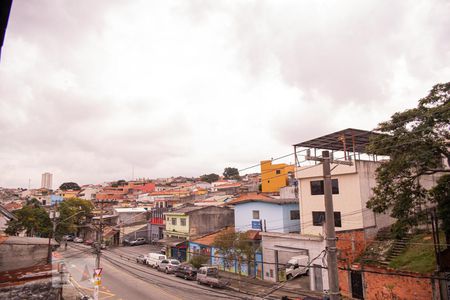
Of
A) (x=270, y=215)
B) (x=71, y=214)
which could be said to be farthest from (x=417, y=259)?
(x=71, y=214)

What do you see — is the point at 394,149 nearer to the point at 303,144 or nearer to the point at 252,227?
the point at 303,144

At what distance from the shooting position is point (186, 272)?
114ft

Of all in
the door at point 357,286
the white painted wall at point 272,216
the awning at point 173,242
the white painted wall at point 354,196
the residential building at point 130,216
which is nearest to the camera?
the door at point 357,286

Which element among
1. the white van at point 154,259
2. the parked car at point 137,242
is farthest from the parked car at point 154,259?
the parked car at point 137,242

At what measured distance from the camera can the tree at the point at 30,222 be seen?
5122 centimetres

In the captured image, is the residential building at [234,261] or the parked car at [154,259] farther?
the parked car at [154,259]

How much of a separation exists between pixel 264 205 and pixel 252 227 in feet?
10.8

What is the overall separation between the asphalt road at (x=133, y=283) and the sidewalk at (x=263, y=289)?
3.92 ft

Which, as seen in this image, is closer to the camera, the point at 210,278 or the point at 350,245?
the point at 350,245

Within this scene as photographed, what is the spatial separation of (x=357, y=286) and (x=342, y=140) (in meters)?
11.2

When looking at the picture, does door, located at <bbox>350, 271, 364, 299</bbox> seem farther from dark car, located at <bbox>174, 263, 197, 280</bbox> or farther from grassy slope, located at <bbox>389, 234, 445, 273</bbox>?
dark car, located at <bbox>174, 263, 197, 280</bbox>

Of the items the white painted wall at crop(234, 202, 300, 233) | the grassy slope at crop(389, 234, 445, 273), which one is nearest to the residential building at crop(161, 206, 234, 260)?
the white painted wall at crop(234, 202, 300, 233)

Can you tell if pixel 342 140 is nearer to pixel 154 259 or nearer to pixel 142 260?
pixel 154 259

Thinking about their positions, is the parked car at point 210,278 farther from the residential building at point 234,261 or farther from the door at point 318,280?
the door at point 318,280
